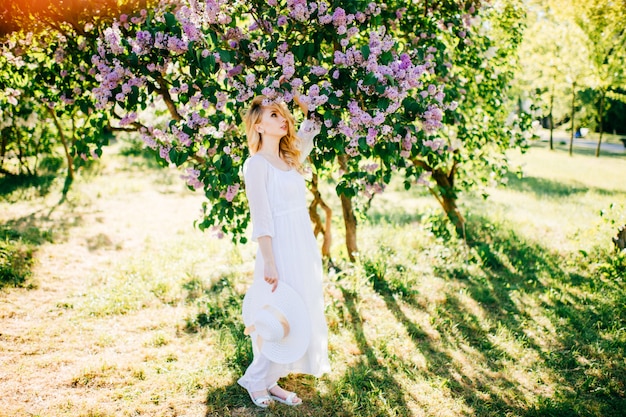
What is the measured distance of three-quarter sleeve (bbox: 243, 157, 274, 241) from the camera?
10.8ft

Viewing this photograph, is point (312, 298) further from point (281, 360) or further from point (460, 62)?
point (460, 62)

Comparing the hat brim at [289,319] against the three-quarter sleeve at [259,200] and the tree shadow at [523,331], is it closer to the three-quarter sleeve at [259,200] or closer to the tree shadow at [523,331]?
the three-quarter sleeve at [259,200]

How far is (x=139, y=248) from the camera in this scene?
7.47 m

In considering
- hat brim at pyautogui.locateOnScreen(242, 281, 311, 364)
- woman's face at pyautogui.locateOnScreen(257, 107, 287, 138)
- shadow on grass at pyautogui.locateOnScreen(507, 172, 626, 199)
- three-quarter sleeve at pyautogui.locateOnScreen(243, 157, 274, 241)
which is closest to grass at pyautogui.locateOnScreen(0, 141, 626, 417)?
hat brim at pyautogui.locateOnScreen(242, 281, 311, 364)

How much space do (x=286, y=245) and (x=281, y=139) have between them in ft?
3.00

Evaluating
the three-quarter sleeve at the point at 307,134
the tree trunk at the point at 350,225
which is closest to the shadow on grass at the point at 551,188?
the tree trunk at the point at 350,225

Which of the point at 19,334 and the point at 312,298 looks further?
the point at 19,334

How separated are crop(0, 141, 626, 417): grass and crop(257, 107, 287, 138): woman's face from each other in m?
2.13

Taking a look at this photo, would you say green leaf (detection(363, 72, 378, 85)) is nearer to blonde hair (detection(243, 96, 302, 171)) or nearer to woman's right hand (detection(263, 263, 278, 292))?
blonde hair (detection(243, 96, 302, 171))

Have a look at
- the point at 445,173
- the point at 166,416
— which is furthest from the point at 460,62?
the point at 166,416

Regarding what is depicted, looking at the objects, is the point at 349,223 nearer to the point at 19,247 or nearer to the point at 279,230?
the point at 279,230

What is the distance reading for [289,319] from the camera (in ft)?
11.1

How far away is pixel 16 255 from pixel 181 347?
138 inches

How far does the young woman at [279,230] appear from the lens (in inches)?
131
